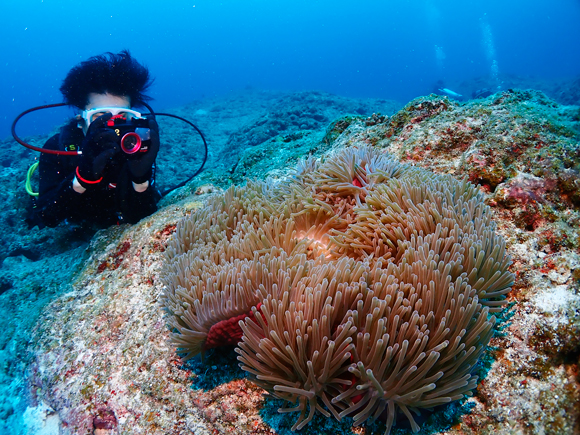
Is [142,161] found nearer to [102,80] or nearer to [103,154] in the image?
[103,154]

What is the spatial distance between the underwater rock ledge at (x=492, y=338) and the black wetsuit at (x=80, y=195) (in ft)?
1.76

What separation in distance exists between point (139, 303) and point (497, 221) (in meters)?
2.93

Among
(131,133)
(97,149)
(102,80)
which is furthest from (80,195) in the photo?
(102,80)

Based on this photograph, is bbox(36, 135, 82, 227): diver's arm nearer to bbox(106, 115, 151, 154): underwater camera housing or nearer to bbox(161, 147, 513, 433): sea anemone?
bbox(106, 115, 151, 154): underwater camera housing

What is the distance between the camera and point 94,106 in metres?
4.36

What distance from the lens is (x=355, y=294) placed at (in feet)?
5.12

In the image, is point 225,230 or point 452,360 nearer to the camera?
point 452,360

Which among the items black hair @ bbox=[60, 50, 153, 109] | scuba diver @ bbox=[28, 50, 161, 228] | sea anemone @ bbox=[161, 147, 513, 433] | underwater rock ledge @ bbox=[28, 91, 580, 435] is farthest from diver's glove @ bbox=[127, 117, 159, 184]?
sea anemone @ bbox=[161, 147, 513, 433]

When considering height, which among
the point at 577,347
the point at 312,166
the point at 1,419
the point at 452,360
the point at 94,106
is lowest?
the point at 1,419

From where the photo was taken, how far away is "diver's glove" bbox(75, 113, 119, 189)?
3547 millimetres

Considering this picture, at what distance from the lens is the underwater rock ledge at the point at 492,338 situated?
5.16ft

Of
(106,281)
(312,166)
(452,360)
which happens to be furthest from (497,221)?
(106,281)

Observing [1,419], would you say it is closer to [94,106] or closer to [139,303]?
[139,303]

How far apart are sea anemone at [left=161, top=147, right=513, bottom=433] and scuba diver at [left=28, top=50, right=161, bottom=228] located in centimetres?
184
